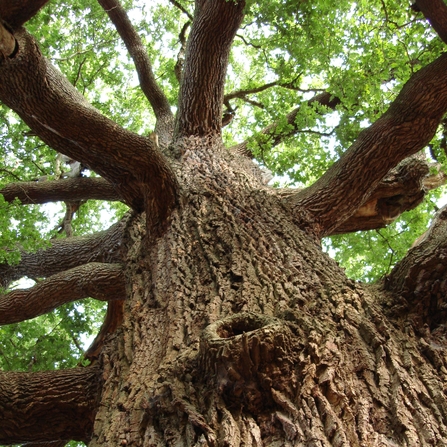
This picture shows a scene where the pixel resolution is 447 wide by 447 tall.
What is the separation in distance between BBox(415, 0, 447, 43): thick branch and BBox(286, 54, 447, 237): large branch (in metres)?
0.27

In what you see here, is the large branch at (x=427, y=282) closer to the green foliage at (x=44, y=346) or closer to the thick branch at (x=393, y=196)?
the thick branch at (x=393, y=196)

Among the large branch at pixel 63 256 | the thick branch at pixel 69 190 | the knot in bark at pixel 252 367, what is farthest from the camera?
the thick branch at pixel 69 190

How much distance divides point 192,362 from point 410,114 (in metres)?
2.90

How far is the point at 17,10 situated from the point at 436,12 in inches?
132

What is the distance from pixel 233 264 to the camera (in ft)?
10.6

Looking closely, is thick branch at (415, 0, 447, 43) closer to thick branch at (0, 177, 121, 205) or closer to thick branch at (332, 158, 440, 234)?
thick branch at (332, 158, 440, 234)

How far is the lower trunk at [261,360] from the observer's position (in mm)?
2010

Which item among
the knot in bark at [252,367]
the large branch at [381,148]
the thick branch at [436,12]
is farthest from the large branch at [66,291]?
the thick branch at [436,12]

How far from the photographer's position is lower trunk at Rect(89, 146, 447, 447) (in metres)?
2.01

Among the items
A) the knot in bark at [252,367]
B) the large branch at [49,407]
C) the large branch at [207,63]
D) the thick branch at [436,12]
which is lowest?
the knot in bark at [252,367]

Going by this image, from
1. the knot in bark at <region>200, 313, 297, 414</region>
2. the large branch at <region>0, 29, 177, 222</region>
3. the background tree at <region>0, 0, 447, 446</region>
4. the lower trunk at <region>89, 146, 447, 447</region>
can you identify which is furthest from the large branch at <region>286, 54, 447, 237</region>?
the knot in bark at <region>200, 313, 297, 414</region>

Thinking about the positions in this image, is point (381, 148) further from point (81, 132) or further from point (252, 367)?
point (252, 367)

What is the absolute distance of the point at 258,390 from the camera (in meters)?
2.12

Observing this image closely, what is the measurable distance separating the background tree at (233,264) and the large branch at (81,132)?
0.05 feet
